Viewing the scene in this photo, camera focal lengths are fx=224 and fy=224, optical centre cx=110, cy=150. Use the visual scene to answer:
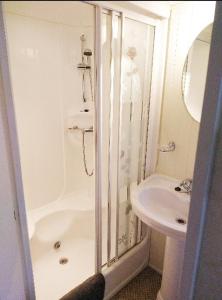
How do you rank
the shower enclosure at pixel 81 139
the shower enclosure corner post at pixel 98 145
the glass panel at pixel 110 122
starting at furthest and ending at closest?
the shower enclosure at pixel 81 139
the glass panel at pixel 110 122
the shower enclosure corner post at pixel 98 145

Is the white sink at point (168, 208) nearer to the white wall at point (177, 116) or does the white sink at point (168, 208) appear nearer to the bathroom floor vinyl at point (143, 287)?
the white wall at point (177, 116)

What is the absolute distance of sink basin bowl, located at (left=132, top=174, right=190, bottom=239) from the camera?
1252mm

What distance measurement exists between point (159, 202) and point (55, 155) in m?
1.19

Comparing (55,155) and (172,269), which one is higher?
(55,155)

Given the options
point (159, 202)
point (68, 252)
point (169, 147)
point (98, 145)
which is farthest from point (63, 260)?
point (169, 147)

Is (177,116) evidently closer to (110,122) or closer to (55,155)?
(110,122)

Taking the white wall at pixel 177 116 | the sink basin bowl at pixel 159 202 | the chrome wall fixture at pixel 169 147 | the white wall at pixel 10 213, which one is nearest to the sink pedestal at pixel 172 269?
the sink basin bowl at pixel 159 202

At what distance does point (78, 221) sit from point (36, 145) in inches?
32.8

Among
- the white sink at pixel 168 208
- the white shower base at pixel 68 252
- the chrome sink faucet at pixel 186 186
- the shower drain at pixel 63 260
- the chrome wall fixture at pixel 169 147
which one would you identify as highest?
the chrome wall fixture at pixel 169 147

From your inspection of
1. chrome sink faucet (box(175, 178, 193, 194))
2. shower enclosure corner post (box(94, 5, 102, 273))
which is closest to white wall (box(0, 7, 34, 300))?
shower enclosure corner post (box(94, 5, 102, 273))

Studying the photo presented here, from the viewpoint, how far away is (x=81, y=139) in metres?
2.18

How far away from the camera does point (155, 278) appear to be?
74.5 inches

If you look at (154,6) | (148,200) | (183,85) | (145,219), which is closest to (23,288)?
(145,219)

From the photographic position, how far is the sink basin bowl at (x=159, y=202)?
4.11ft
